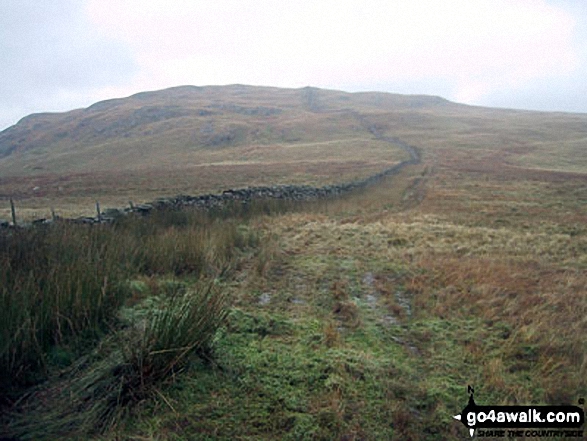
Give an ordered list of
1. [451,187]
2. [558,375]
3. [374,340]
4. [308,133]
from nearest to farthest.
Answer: [558,375] → [374,340] → [451,187] → [308,133]

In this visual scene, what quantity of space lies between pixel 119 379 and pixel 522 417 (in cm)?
315

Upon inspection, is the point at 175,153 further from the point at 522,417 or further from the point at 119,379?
the point at 522,417

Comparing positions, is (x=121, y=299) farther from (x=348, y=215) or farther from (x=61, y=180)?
(x=61, y=180)

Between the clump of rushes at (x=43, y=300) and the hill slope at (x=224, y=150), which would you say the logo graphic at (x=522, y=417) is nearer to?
the clump of rushes at (x=43, y=300)

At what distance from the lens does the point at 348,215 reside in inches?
657

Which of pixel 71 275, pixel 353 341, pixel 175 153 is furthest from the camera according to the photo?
pixel 175 153

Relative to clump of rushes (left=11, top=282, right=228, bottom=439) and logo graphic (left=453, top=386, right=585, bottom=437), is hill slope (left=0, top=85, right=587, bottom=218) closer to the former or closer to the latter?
clump of rushes (left=11, top=282, right=228, bottom=439)

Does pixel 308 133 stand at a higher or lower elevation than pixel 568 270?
higher

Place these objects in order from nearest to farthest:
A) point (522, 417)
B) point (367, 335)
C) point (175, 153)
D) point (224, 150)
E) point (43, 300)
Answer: point (522, 417) < point (43, 300) < point (367, 335) < point (224, 150) < point (175, 153)

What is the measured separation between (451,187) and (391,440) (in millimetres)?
25215

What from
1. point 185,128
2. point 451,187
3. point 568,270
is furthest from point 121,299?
point 185,128

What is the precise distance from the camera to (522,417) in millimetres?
3299

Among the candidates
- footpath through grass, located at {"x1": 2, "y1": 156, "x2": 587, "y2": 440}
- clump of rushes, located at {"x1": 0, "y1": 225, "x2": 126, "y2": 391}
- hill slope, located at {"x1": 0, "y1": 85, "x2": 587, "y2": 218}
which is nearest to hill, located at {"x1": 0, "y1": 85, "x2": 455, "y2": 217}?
hill slope, located at {"x1": 0, "y1": 85, "x2": 587, "y2": 218}

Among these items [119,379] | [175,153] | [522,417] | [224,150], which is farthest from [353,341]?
[175,153]
